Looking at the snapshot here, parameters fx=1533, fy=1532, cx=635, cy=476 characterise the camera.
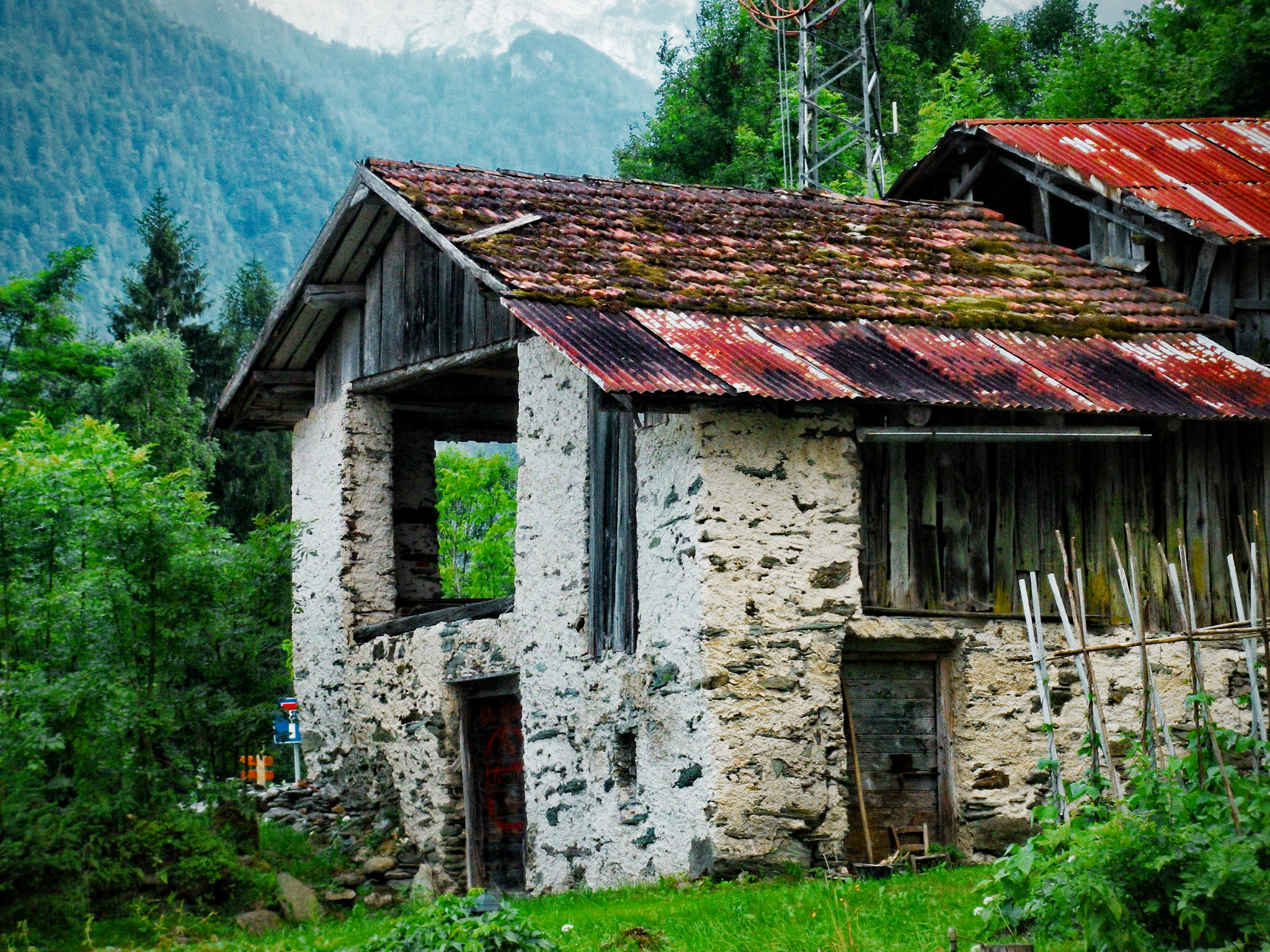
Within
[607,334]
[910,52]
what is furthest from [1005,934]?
[910,52]

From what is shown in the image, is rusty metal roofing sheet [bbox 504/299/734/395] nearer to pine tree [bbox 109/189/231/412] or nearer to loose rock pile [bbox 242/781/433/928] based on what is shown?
loose rock pile [bbox 242/781/433/928]

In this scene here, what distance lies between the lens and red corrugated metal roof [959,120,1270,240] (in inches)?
483

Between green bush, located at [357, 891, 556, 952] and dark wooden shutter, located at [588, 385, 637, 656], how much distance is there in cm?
322

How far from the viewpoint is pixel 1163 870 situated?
586cm

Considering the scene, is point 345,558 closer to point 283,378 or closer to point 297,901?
point 283,378

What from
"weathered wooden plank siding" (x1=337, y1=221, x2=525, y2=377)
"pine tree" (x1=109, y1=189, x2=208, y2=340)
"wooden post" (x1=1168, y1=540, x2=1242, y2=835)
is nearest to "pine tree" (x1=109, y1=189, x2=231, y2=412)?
"pine tree" (x1=109, y1=189, x2=208, y2=340)

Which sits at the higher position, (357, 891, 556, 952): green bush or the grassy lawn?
(357, 891, 556, 952): green bush

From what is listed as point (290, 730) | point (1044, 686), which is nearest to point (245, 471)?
point (290, 730)

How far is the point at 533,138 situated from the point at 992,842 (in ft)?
446

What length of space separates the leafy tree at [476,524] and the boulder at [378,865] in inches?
696

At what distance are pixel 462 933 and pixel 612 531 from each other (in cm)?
407

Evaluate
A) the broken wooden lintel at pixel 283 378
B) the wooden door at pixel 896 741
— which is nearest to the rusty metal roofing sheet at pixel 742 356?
the wooden door at pixel 896 741

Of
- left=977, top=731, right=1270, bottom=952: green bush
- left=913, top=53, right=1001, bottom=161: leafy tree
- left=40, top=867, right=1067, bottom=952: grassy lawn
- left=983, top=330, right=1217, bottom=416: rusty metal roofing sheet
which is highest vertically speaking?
left=913, top=53, right=1001, bottom=161: leafy tree

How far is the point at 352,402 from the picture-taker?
13.6 metres
